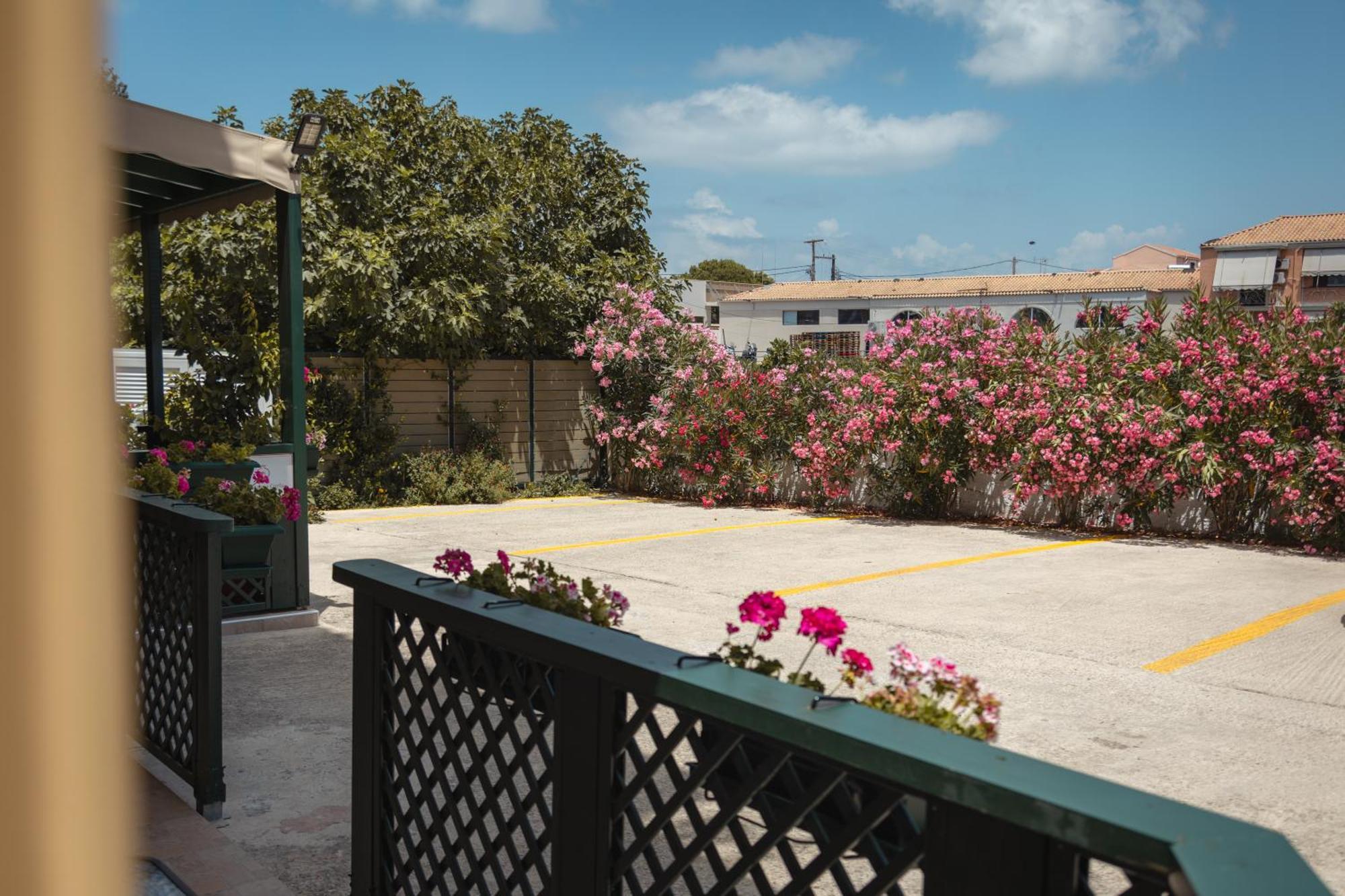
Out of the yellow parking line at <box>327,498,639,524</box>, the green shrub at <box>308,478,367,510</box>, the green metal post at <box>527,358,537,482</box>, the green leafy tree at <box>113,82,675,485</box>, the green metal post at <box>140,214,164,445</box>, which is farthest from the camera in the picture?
the green metal post at <box>527,358,537,482</box>

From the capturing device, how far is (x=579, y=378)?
16.4 meters

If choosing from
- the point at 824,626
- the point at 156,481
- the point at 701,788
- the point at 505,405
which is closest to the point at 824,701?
the point at 701,788

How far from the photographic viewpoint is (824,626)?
240cm

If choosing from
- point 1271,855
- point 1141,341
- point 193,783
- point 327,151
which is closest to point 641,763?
point 1271,855

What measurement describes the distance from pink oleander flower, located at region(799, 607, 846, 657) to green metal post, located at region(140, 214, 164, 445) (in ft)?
21.4

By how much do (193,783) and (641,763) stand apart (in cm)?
271

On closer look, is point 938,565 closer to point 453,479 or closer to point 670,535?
point 670,535

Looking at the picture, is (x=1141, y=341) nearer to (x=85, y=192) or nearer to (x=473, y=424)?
(x=473, y=424)

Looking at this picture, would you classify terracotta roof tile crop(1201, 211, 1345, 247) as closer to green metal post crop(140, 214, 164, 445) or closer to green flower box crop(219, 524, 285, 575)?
green metal post crop(140, 214, 164, 445)

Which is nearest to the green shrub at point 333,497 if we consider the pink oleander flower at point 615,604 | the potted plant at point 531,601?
the potted plant at point 531,601

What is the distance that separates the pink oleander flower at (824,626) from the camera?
7.86 ft

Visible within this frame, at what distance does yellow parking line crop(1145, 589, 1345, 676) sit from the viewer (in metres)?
Result: 6.39

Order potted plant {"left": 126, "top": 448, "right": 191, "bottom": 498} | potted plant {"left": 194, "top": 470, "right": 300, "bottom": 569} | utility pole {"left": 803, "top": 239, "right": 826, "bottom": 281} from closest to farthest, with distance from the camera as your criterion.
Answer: potted plant {"left": 126, "top": 448, "right": 191, "bottom": 498} < potted plant {"left": 194, "top": 470, "right": 300, "bottom": 569} < utility pole {"left": 803, "top": 239, "right": 826, "bottom": 281}

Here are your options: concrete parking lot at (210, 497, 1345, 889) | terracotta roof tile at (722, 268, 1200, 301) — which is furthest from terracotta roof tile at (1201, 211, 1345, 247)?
concrete parking lot at (210, 497, 1345, 889)
